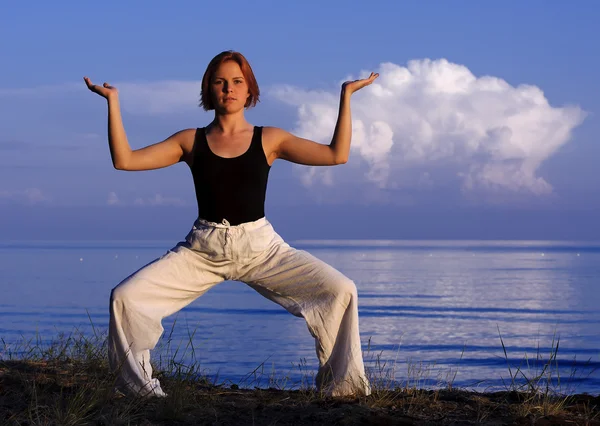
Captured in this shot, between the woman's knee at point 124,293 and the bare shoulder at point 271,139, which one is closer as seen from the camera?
the woman's knee at point 124,293

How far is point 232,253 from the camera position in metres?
5.52

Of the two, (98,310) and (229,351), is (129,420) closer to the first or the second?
(229,351)

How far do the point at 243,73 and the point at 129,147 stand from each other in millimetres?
903

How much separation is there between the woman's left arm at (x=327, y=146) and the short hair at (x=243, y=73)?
29 centimetres

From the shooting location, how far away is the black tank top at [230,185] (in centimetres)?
561

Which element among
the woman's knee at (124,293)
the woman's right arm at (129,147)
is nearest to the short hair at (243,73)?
the woman's right arm at (129,147)

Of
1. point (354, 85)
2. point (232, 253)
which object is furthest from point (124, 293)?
point (354, 85)

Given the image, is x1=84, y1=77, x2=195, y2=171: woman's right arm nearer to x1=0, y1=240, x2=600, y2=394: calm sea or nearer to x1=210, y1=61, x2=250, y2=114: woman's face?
x1=210, y1=61, x2=250, y2=114: woman's face

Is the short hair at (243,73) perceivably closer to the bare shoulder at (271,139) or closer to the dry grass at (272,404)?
the bare shoulder at (271,139)

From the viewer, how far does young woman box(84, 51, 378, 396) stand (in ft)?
17.9

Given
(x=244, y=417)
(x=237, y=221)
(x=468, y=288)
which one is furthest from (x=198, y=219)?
(x=468, y=288)

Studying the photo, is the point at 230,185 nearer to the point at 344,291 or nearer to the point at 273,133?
the point at 273,133

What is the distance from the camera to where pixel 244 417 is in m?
5.02

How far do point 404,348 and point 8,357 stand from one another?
484 inches
